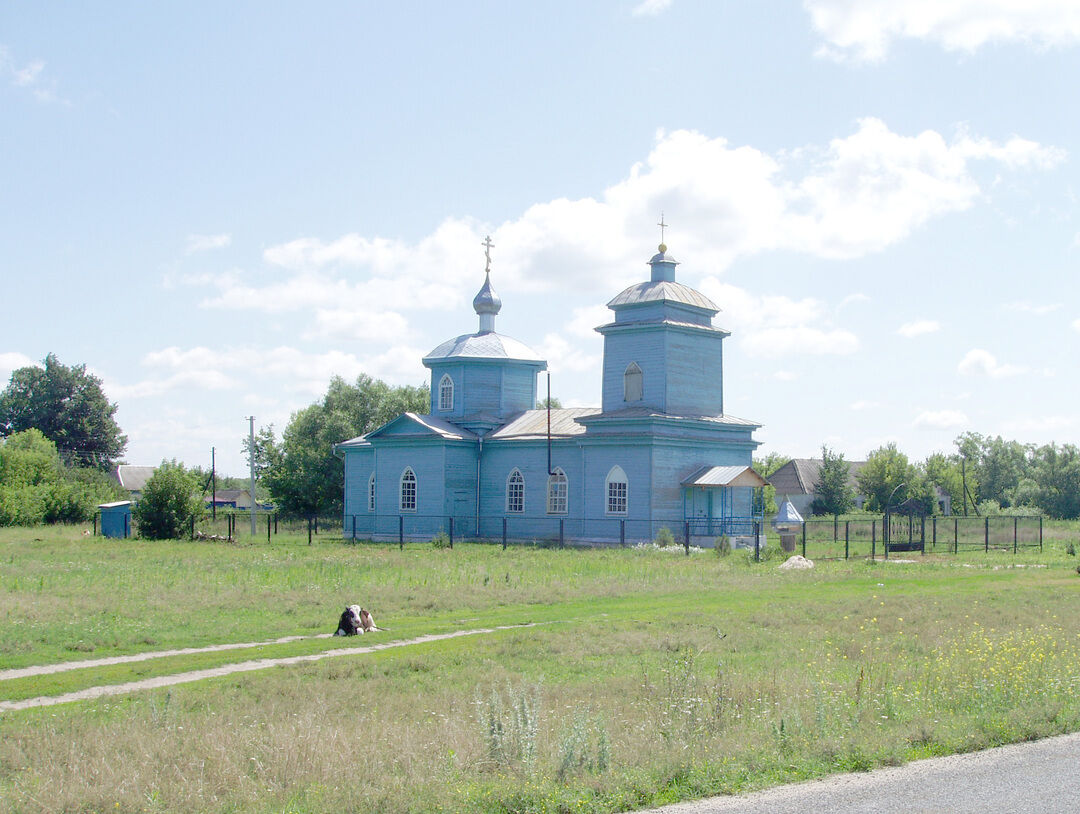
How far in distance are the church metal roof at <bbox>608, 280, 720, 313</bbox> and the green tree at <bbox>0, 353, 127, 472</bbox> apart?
2225 inches

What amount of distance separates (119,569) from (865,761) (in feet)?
77.5

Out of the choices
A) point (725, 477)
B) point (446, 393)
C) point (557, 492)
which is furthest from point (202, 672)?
point (446, 393)

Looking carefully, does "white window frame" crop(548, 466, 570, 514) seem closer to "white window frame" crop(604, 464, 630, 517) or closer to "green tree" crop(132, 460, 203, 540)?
"white window frame" crop(604, 464, 630, 517)

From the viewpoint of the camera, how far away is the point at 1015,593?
2250cm

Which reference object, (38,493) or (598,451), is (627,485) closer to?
(598,451)

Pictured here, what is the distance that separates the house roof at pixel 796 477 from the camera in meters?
81.4

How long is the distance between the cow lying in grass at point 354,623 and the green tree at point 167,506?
2967cm

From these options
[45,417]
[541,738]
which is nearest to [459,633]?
[541,738]

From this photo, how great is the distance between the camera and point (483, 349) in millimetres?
49375

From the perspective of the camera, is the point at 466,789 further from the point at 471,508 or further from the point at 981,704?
the point at 471,508

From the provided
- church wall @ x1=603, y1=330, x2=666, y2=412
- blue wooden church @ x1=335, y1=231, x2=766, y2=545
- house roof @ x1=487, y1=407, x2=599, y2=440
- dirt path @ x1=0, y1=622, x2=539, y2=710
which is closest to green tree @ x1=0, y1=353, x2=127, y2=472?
blue wooden church @ x1=335, y1=231, x2=766, y2=545

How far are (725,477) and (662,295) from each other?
7.60 meters

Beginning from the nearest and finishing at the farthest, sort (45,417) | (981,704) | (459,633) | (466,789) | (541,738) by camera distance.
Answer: (466,789), (541,738), (981,704), (459,633), (45,417)

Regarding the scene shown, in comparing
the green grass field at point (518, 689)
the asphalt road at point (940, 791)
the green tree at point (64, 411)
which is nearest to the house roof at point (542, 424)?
the green grass field at point (518, 689)
